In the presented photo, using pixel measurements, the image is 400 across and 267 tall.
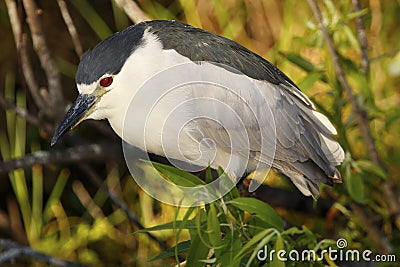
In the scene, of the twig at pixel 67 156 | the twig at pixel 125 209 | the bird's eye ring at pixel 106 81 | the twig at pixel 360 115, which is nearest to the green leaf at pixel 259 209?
the bird's eye ring at pixel 106 81

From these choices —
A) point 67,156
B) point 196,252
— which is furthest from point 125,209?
point 196,252

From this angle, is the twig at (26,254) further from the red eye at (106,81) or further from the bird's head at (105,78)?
the red eye at (106,81)

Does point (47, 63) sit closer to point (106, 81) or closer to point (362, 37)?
point (106, 81)

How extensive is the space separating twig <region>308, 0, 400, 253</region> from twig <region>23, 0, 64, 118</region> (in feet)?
2.71

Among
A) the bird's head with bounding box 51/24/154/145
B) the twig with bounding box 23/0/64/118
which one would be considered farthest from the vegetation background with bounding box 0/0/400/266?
the bird's head with bounding box 51/24/154/145

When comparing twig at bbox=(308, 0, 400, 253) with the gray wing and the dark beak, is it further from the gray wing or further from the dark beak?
the dark beak

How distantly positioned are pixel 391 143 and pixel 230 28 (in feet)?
2.48

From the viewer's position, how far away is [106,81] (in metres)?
1.69

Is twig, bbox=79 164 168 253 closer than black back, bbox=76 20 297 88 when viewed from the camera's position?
No

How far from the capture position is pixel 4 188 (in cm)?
303

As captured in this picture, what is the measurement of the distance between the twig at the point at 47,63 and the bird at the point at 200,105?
474mm

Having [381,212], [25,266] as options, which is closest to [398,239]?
[381,212]

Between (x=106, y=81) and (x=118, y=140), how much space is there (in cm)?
94

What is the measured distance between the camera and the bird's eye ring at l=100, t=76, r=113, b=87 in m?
1.69
